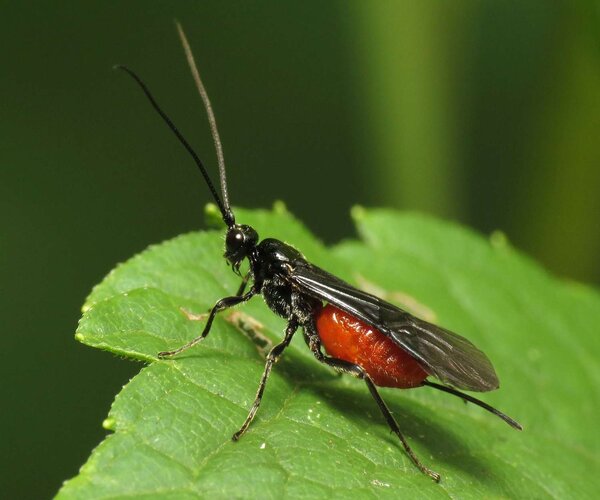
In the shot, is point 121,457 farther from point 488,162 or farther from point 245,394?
point 488,162

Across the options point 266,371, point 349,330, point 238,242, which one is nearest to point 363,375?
point 349,330

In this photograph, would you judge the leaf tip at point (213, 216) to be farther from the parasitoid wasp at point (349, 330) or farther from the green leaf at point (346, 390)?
the parasitoid wasp at point (349, 330)

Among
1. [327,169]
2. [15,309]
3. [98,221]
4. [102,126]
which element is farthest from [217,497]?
[327,169]

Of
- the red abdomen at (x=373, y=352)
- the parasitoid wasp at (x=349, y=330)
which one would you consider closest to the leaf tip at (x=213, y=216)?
the parasitoid wasp at (x=349, y=330)

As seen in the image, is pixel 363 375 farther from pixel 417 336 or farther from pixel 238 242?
pixel 238 242

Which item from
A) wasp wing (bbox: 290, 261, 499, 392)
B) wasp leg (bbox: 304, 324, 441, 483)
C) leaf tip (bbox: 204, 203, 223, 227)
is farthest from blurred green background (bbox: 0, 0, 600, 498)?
wasp leg (bbox: 304, 324, 441, 483)

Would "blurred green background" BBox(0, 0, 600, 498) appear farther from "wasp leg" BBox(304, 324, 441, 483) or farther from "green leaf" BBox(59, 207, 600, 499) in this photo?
"wasp leg" BBox(304, 324, 441, 483)
